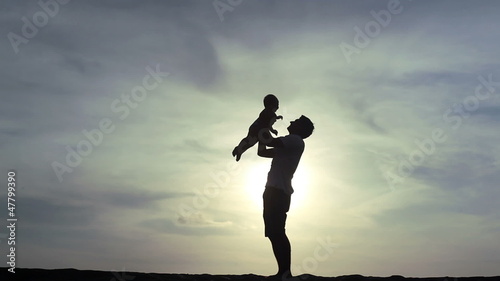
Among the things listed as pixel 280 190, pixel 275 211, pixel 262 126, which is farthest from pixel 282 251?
pixel 262 126

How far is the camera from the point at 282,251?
10.3m

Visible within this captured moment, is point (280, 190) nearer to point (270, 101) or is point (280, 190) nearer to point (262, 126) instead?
point (262, 126)

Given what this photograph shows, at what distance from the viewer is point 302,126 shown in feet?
35.7

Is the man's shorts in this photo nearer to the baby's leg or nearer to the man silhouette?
the man silhouette

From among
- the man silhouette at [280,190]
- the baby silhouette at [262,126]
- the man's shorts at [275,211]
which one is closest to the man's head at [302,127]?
the man silhouette at [280,190]

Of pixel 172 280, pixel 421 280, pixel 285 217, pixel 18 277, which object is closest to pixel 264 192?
pixel 285 217

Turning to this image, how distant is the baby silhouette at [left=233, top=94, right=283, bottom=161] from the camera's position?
34.6 ft

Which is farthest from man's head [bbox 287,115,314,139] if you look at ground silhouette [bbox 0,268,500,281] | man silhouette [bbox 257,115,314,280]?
ground silhouette [bbox 0,268,500,281]

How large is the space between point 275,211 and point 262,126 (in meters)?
1.28

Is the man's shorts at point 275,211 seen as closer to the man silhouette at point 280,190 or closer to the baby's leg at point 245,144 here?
the man silhouette at point 280,190

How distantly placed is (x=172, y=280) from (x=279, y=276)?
5.06ft

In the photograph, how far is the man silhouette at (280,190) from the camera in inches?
406

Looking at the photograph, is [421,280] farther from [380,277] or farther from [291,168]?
[291,168]

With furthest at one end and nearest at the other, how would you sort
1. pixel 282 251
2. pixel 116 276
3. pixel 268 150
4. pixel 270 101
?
pixel 268 150 → pixel 270 101 → pixel 282 251 → pixel 116 276
